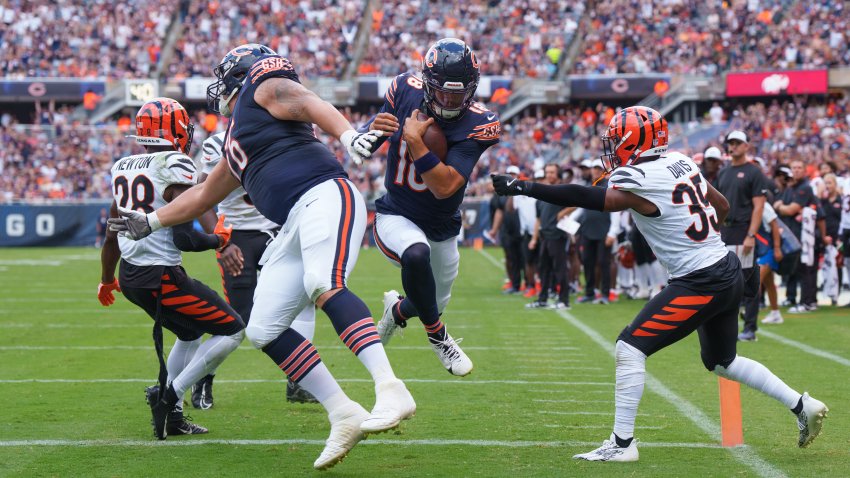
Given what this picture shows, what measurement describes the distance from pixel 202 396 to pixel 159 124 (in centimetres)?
183

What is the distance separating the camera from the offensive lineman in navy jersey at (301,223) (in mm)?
4680

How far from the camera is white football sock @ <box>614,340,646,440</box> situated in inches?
207

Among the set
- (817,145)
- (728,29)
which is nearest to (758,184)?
(817,145)

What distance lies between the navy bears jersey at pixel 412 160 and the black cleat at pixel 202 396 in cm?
170

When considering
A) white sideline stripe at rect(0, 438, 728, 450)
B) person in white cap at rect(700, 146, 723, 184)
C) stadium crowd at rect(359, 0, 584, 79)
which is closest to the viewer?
white sideline stripe at rect(0, 438, 728, 450)

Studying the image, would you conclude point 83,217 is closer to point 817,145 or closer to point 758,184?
point 817,145

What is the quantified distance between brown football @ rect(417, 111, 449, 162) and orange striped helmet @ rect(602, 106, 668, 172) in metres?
0.85

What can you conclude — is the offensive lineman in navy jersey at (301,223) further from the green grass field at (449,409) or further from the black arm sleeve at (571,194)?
the black arm sleeve at (571,194)

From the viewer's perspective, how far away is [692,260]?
5.46 metres

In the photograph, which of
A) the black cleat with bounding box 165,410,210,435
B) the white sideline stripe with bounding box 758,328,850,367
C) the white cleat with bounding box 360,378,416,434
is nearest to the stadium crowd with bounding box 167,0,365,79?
the white sideline stripe with bounding box 758,328,850,367

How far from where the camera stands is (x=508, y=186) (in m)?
5.23

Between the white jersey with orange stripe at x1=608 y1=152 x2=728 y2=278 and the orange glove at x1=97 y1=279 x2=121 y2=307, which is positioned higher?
the white jersey with orange stripe at x1=608 y1=152 x2=728 y2=278

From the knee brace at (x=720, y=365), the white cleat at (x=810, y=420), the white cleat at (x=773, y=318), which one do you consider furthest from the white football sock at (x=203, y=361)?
the white cleat at (x=773, y=318)

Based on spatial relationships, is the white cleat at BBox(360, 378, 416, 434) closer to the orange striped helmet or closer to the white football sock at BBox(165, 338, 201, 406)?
the orange striped helmet
